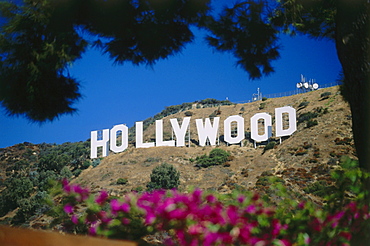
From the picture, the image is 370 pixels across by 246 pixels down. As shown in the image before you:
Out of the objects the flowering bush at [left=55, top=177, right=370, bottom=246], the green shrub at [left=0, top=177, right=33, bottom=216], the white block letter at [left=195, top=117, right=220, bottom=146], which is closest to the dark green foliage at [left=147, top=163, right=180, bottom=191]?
the white block letter at [left=195, top=117, right=220, bottom=146]

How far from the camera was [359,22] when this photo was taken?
2695 mm

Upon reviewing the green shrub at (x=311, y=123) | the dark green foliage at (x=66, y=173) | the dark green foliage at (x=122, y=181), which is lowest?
the dark green foliage at (x=122, y=181)

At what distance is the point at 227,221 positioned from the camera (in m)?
1.88

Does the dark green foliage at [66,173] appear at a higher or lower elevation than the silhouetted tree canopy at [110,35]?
lower

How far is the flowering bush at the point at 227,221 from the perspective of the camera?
1.82 metres

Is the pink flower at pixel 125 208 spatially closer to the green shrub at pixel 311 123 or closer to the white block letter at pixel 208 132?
the white block letter at pixel 208 132

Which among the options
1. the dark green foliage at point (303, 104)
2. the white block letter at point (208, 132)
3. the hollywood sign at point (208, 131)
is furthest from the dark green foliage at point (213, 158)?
the dark green foliage at point (303, 104)

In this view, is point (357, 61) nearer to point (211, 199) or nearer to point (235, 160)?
point (211, 199)

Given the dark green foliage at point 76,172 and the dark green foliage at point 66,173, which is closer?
the dark green foliage at point 66,173

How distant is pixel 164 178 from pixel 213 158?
3.16 meters

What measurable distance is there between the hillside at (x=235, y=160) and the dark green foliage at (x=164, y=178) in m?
0.41

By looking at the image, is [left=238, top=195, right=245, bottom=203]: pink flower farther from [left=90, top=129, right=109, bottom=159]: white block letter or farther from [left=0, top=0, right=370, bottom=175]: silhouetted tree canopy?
[left=90, top=129, right=109, bottom=159]: white block letter

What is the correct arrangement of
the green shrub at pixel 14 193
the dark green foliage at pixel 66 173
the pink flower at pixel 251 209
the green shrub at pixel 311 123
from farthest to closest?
the dark green foliage at pixel 66 173, the green shrub at pixel 311 123, the green shrub at pixel 14 193, the pink flower at pixel 251 209

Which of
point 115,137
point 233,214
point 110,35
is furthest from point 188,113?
point 233,214
